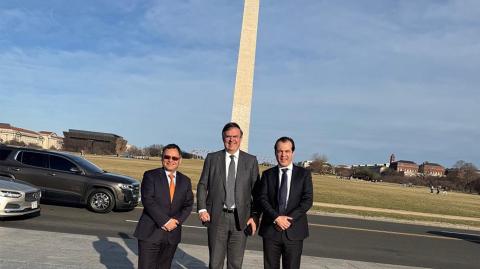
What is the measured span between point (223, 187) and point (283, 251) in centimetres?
85

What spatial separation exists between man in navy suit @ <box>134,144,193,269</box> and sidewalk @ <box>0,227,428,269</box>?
1933mm

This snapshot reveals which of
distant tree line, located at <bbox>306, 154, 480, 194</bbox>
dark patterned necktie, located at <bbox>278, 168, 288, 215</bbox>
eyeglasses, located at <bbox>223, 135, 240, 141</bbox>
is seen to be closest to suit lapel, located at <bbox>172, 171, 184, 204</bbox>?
eyeglasses, located at <bbox>223, 135, 240, 141</bbox>

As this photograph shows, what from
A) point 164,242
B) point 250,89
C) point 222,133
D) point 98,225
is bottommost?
point 98,225

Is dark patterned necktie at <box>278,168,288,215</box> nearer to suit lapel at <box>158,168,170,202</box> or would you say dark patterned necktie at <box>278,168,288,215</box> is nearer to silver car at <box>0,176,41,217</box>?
suit lapel at <box>158,168,170,202</box>

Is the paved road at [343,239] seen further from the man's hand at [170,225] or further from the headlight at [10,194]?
the man's hand at [170,225]

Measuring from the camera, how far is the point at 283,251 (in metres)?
4.91

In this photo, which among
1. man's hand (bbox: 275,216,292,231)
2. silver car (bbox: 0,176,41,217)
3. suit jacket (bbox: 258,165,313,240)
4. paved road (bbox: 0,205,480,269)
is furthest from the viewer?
silver car (bbox: 0,176,41,217)

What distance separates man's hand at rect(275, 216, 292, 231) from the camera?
470cm

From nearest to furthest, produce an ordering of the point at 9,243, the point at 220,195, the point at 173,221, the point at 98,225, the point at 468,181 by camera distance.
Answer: the point at 173,221 < the point at 220,195 < the point at 9,243 < the point at 98,225 < the point at 468,181

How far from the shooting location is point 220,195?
504cm

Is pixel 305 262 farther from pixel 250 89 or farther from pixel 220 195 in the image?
pixel 250 89

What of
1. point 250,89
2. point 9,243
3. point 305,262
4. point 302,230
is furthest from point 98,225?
point 250,89

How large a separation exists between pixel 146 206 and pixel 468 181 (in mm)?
158335

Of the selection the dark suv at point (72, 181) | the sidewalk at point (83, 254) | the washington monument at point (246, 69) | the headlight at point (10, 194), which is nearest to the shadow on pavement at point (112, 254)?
the sidewalk at point (83, 254)
